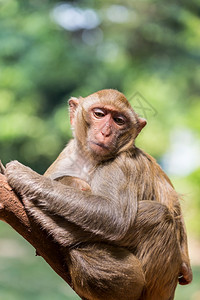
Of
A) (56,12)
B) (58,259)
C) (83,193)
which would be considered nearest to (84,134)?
(83,193)

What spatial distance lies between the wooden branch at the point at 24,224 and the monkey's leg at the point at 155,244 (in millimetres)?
850

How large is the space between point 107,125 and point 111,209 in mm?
1066

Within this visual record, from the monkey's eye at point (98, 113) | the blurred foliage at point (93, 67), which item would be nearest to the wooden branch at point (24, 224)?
the monkey's eye at point (98, 113)

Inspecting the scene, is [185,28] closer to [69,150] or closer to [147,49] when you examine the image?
[147,49]

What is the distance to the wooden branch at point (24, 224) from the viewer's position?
4.61 m

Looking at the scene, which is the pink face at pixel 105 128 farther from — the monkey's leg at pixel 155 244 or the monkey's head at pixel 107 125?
the monkey's leg at pixel 155 244

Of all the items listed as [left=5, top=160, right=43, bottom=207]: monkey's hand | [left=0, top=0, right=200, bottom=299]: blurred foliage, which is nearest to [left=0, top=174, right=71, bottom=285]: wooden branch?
[left=5, top=160, right=43, bottom=207]: monkey's hand

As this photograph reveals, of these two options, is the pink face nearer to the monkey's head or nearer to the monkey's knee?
the monkey's head

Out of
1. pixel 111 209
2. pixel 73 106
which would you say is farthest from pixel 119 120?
pixel 111 209

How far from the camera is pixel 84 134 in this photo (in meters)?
5.45

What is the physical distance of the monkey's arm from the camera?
4.59 meters

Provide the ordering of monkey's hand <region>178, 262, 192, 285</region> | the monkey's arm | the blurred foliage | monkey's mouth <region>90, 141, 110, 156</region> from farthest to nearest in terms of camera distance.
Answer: the blurred foliage < monkey's hand <region>178, 262, 192, 285</region> < monkey's mouth <region>90, 141, 110, 156</region> < the monkey's arm

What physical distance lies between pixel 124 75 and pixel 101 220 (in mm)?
15782

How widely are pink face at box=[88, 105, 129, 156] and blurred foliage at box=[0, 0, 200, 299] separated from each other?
1138 cm
